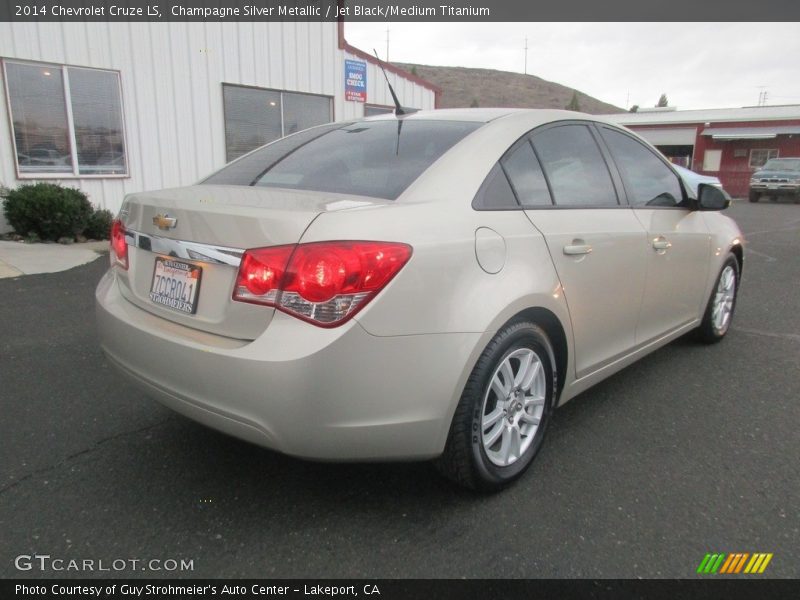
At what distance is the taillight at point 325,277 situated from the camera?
74.6 inches

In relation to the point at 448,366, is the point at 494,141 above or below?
above

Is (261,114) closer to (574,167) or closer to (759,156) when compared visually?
(574,167)

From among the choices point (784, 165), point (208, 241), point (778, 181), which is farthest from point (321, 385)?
point (784, 165)

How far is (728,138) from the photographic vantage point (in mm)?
32406

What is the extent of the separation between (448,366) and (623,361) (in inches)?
60.4

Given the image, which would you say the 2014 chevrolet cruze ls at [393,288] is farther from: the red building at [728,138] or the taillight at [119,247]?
the red building at [728,138]

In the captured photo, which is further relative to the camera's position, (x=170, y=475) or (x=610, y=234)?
(x=610, y=234)

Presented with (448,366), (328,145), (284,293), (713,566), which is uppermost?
(328,145)

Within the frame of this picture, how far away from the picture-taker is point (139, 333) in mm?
2297

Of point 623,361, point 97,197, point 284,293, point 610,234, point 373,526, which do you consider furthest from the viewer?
point 97,197

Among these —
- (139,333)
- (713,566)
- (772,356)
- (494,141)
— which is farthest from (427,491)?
(772,356)

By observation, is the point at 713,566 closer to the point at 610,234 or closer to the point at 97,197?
the point at 610,234

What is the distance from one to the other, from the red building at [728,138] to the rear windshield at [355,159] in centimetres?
3158

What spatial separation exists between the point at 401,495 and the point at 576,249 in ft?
4.34
